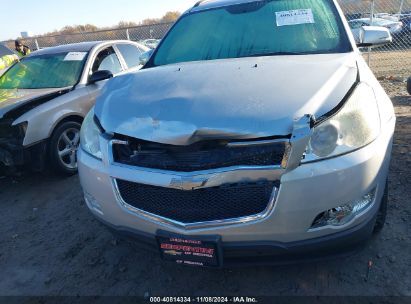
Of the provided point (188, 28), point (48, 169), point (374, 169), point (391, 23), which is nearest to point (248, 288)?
point (374, 169)

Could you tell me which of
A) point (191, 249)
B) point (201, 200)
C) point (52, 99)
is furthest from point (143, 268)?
point (52, 99)

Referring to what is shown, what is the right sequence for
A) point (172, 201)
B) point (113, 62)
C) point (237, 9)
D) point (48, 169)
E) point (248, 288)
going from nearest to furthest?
point (172, 201) < point (248, 288) < point (237, 9) < point (48, 169) < point (113, 62)

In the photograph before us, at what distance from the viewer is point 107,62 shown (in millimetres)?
5289

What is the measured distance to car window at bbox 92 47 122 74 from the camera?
509cm

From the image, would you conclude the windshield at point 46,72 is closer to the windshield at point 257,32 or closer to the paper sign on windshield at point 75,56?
the paper sign on windshield at point 75,56

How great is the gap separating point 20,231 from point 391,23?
16328mm

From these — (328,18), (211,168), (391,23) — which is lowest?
(391,23)

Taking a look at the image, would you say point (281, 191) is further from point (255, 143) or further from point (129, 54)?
point (129, 54)

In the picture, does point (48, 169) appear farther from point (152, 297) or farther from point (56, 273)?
point (152, 297)

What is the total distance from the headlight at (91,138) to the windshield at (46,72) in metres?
2.46

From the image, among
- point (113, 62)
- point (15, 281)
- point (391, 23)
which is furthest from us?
point (391, 23)

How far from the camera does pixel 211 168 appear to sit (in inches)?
70.3

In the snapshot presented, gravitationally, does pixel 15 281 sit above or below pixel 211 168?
below

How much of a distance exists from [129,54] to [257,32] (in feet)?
10.8
